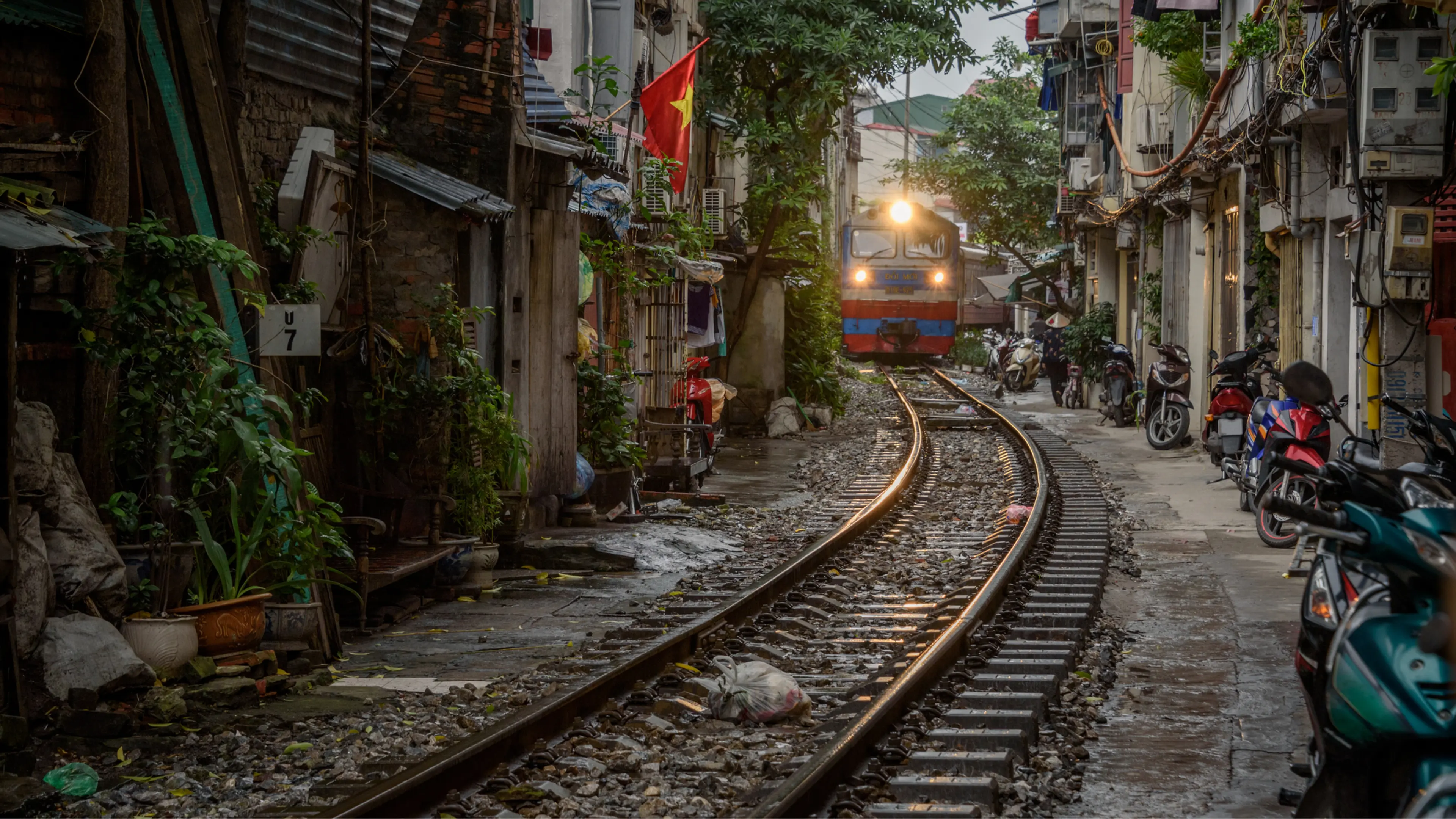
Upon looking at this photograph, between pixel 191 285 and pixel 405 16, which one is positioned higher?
pixel 405 16

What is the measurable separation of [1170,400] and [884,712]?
13.7m

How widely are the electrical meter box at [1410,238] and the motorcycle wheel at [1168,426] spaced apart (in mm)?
7308

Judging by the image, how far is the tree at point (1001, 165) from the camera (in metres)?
38.4

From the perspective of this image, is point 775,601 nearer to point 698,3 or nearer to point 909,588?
point 909,588

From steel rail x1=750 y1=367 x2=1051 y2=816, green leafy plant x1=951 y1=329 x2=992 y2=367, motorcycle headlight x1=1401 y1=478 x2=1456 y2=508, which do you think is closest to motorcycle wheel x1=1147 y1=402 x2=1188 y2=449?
steel rail x1=750 y1=367 x2=1051 y2=816

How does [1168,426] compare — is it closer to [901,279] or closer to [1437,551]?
[901,279]

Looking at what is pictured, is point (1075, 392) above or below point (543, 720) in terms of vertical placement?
above

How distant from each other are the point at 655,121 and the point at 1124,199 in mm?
12756

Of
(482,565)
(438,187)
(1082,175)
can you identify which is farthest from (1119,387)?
(482,565)

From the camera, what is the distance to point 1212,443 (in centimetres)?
1473

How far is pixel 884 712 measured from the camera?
5.98 m

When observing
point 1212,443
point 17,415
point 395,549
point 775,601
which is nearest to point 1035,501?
point 1212,443

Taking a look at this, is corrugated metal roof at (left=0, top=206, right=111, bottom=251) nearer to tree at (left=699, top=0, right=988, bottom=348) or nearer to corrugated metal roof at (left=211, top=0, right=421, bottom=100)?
corrugated metal roof at (left=211, top=0, right=421, bottom=100)

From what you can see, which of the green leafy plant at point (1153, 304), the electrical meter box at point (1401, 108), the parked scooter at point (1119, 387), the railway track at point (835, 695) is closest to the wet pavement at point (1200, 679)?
the railway track at point (835, 695)
